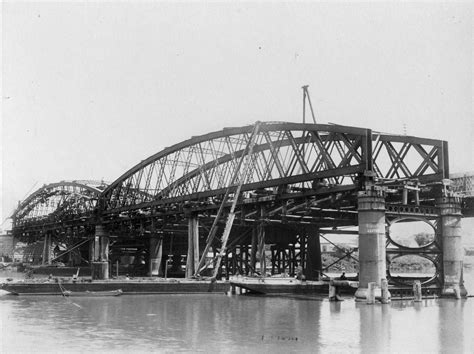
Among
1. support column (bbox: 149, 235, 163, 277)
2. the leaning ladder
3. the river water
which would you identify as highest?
the leaning ladder

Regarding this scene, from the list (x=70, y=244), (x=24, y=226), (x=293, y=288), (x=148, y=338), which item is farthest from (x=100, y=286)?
(x=24, y=226)

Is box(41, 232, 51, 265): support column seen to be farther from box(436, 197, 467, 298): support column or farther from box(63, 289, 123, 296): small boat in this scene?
box(436, 197, 467, 298): support column

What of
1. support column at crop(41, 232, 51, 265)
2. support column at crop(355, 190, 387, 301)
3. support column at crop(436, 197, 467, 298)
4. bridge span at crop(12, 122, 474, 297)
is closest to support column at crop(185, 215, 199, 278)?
bridge span at crop(12, 122, 474, 297)

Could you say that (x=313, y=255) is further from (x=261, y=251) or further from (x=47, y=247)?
(x=47, y=247)

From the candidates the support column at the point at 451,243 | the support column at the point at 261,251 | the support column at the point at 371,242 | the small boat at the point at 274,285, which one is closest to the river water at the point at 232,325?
the support column at the point at 451,243

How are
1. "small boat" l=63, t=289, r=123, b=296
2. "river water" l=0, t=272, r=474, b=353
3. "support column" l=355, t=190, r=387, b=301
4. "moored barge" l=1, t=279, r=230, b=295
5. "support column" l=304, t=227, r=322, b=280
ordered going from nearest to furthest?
1. "river water" l=0, t=272, r=474, b=353
2. "support column" l=355, t=190, r=387, b=301
3. "small boat" l=63, t=289, r=123, b=296
4. "moored barge" l=1, t=279, r=230, b=295
5. "support column" l=304, t=227, r=322, b=280

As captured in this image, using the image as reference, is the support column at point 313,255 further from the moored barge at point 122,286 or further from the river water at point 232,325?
the river water at point 232,325

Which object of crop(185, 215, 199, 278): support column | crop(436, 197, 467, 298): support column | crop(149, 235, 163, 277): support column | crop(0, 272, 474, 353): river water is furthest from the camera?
crop(149, 235, 163, 277): support column
